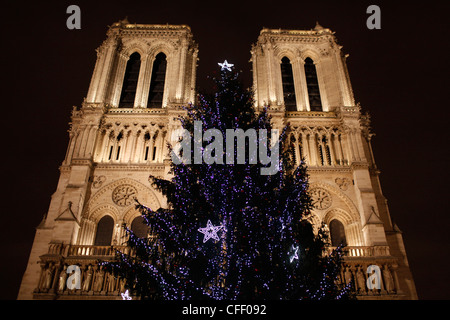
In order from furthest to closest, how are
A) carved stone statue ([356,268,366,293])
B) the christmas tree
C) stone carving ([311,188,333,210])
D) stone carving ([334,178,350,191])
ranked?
1. stone carving ([334,178,350,191])
2. stone carving ([311,188,333,210])
3. carved stone statue ([356,268,366,293])
4. the christmas tree

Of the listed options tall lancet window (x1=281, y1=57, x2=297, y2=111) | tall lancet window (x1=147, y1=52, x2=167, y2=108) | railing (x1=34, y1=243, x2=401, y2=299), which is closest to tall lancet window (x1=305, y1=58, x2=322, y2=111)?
tall lancet window (x1=281, y1=57, x2=297, y2=111)

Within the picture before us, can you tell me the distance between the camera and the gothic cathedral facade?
15195 millimetres

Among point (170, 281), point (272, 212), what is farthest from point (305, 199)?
point (170, 281)

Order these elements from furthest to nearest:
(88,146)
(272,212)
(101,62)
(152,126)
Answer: (101,62) → (152,126) → (88,146) → (272,212)

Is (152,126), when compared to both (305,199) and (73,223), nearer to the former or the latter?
(73,223)

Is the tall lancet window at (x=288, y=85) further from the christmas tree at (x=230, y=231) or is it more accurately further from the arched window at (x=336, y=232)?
the christmas tree at (x=230, y=231)

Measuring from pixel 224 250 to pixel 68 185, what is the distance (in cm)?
1062

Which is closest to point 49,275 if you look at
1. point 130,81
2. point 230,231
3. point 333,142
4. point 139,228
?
point 139,228

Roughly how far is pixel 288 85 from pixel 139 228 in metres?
13.0

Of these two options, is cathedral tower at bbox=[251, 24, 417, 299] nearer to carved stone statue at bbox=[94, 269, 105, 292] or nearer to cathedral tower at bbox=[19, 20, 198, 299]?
cathedral tower at bbox=[19, 20, 198, 299]

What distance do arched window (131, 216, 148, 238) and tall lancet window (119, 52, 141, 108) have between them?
7.60 metres

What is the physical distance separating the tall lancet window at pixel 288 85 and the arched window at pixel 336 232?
7599 mm

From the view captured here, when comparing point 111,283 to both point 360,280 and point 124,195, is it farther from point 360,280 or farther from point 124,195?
point 360,280
